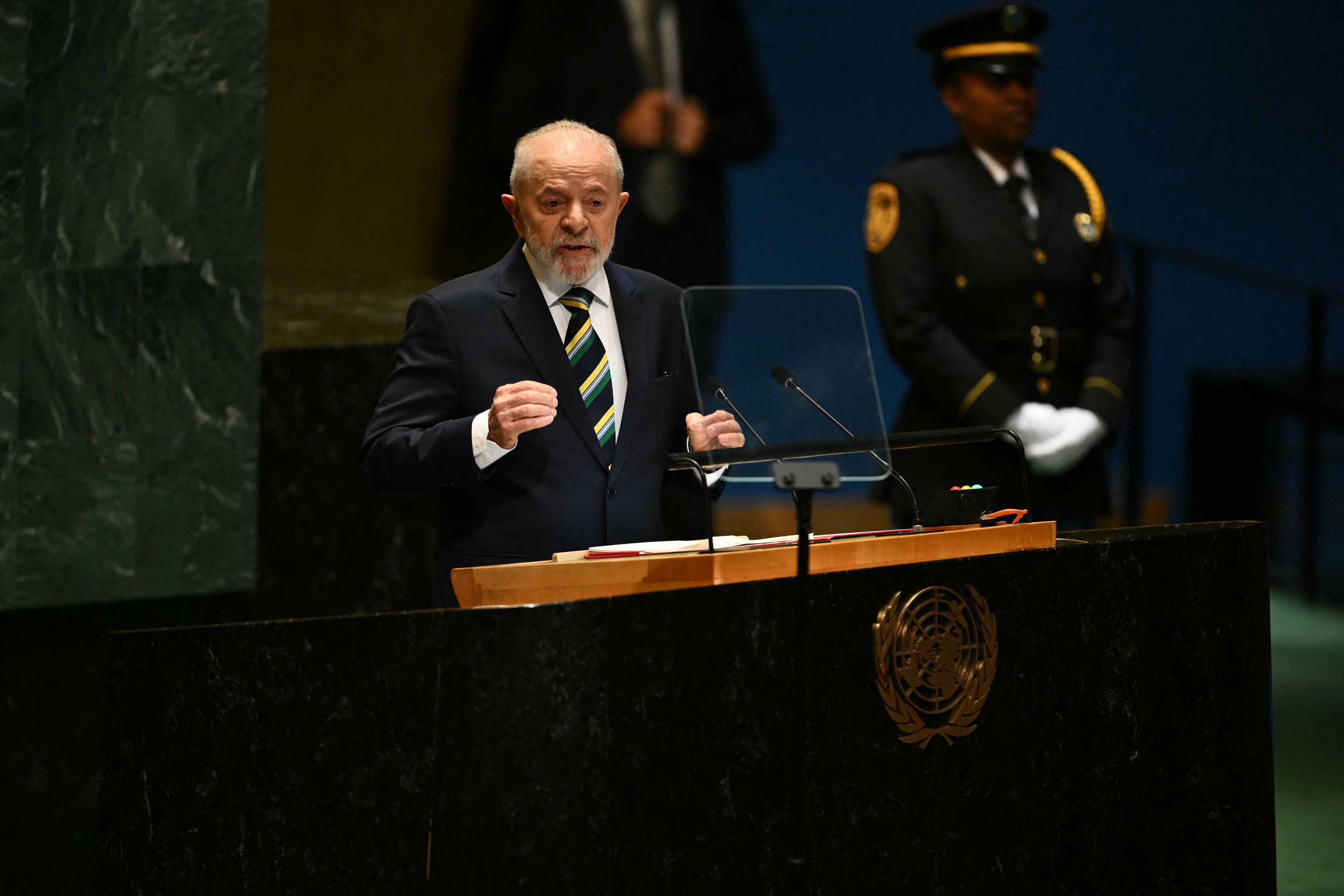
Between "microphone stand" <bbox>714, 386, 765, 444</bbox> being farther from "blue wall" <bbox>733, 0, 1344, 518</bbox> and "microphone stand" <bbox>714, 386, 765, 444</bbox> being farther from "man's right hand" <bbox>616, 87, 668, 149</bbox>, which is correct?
"blue wall" <bbox>733, 0, 1344, 518</bbox>

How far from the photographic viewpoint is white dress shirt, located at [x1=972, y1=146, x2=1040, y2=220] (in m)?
3.48

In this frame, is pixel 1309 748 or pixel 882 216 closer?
pixel 882 216

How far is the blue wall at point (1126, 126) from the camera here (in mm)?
5137

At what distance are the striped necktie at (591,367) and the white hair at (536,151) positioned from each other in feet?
0.61

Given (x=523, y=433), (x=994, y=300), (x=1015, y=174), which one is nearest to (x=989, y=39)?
(x=1015, y=174)

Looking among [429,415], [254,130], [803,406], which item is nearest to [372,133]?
[254,130]

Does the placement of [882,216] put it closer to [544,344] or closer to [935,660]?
[544,344]

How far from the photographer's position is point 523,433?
2.10 m

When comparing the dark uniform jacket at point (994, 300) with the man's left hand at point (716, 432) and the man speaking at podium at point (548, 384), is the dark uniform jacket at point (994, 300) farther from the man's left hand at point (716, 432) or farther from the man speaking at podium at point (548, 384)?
the man's left hand at point (716, 432)

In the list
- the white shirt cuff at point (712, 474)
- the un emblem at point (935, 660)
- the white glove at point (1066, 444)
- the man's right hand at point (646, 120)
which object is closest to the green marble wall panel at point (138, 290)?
the man's right hand at point (646, 120)

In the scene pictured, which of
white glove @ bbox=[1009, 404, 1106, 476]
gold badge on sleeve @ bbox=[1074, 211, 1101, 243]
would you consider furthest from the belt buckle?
gold badge on sleeve @ bbox=[1074, 211, 1101, 243]

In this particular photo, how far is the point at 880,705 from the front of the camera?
182 centimetres

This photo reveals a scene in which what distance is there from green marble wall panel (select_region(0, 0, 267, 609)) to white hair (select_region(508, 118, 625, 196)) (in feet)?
5.01

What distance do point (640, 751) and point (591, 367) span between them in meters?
0.75
